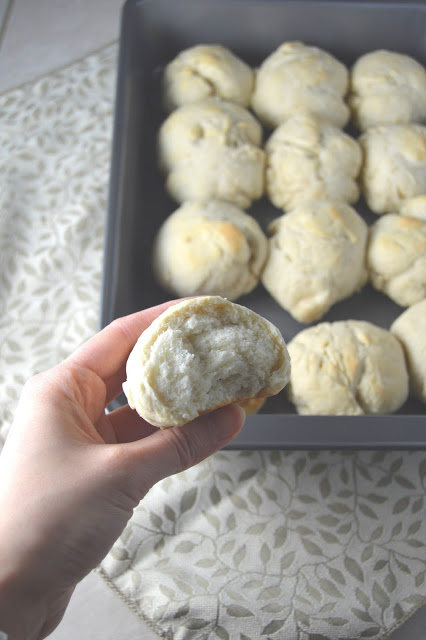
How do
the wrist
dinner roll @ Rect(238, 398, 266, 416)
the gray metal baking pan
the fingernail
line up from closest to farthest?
the wrist, the fingernail, the gray metal baking pan, dinner roll @ Rect(238, 398, 266, 416)

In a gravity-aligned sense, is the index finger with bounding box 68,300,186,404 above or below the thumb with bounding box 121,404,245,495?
above

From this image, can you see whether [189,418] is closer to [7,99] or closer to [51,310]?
[51,310]

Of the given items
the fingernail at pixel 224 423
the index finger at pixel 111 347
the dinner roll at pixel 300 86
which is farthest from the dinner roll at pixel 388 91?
the fingernail at pixel 224 423

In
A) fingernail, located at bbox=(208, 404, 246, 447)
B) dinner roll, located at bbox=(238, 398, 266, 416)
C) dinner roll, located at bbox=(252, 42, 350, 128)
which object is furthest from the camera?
dinner roll, located at bbox=(252, 42, 350, 128)

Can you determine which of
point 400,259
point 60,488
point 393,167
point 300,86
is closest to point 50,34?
point 300,86

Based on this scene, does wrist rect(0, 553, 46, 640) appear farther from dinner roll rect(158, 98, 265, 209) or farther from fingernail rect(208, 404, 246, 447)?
dinner roll rect(158, 98, 265, 209)

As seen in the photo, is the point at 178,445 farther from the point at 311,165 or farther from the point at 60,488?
the point at 311,165

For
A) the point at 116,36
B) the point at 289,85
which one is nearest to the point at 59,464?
the point at 289,85

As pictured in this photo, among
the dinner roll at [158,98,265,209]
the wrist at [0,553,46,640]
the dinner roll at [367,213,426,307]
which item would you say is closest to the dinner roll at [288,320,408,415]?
the dinner roll at [367,213,426,307]
